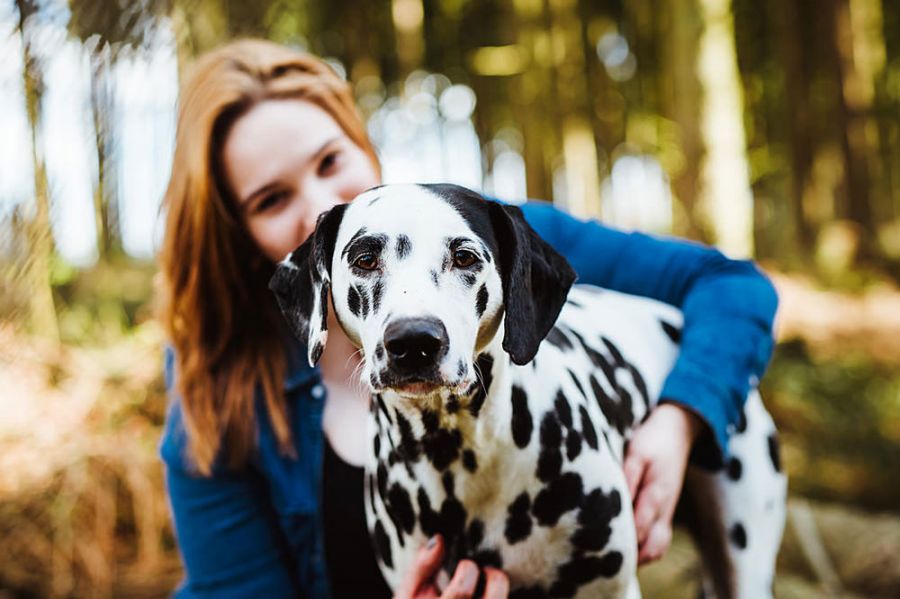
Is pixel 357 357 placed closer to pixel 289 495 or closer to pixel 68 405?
pixel 289 495

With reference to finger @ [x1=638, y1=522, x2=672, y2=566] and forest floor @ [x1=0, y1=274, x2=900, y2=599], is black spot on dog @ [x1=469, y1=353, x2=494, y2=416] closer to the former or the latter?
finger @ [x1=638, y1=522, x2=672, y2=566]

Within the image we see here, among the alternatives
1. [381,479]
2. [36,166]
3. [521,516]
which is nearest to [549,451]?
[521,516]

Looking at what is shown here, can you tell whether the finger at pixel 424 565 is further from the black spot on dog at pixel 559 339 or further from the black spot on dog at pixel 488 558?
the black spot on dog at pixel 559 339

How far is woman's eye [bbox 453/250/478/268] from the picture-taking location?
6.18 feet

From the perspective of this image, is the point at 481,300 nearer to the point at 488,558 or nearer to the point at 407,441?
the point at 407,441

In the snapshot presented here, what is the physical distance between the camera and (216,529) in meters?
2.97

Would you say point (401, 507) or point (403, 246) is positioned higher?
point (403, 246)

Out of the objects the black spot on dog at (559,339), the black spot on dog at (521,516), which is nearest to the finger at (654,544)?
the black spot on dog at (521,516)

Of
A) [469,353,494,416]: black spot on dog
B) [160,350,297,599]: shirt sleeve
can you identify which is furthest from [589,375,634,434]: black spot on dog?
[160,350,297,599]: shirt sleeve

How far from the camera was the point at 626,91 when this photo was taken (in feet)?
65.6

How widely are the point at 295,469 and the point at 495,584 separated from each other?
115 cm

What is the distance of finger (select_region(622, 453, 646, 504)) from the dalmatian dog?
0.26ft

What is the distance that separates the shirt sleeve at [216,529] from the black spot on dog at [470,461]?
4.10 feet

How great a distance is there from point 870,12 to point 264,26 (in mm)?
12335
